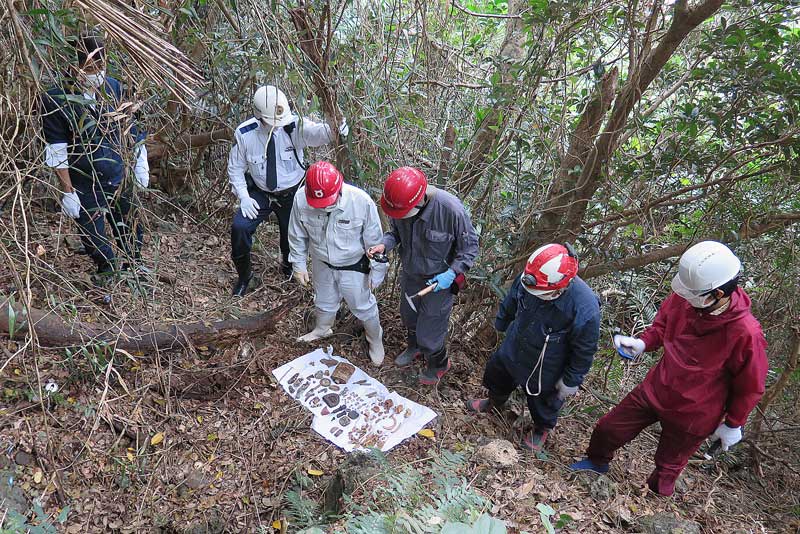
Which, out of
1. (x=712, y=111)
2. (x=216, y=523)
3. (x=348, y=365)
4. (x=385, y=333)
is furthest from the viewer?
(x=385, y=333)

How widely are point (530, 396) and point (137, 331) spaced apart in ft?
8.58

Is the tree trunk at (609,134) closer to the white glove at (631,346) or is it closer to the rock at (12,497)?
the white glove at (631,346)

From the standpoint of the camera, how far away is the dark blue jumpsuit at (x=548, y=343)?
273cm

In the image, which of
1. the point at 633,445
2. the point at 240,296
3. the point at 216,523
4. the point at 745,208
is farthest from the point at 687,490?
the point at 240,296

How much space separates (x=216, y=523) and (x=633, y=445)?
305 cm

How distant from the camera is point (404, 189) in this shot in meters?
2.98

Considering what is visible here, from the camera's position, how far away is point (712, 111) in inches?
124

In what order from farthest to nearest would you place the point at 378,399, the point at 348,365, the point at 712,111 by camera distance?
the point at 348,365
the point at 378,399
the point at 712,111

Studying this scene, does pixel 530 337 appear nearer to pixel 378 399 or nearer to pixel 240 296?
pixel 378 399

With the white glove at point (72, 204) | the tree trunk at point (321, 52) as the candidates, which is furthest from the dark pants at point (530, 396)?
the white glove at point (72, 204)

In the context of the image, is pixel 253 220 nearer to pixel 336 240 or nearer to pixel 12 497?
pixel 336 240

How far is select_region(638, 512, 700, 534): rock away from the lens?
7.99 feet

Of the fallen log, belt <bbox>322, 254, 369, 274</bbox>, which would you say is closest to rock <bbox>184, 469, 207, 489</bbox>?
the fallen log

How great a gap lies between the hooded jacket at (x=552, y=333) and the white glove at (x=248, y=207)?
207cm
